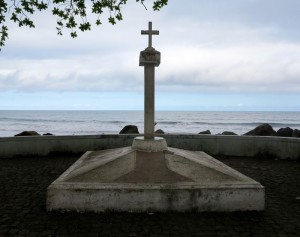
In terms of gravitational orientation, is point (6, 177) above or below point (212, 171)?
below

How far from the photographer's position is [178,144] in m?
11.6

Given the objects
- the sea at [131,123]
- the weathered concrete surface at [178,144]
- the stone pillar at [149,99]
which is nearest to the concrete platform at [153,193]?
the stone pillar at [149,99]

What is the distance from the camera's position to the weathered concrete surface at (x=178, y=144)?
10.9 m

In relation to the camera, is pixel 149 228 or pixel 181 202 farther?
pixel 181 202

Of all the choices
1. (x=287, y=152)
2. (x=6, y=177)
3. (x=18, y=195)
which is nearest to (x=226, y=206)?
(x=18, y=195)

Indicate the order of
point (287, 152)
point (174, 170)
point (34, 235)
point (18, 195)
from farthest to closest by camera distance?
point (287, 152)
point (18, 195)
point (174, 170)
point (34, 235)

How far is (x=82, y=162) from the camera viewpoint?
7.35 m

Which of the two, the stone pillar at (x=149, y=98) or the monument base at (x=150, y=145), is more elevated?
the stone pillar at (x=149, y=98)

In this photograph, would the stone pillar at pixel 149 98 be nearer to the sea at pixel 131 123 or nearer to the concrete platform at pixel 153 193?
the concrete platform at pixel 153 193

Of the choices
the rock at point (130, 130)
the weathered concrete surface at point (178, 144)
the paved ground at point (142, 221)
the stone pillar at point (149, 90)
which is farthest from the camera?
the rock at point (130, 130)

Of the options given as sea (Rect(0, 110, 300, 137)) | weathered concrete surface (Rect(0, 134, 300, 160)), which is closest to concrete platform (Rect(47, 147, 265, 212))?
weathered concrete surface (Rect(0, 134, 300, 160))

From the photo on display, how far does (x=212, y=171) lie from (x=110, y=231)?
Result: 2.31 metres

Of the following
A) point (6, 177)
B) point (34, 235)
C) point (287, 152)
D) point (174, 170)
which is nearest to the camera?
point (34, 235)

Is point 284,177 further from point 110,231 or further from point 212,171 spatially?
point 110,231
